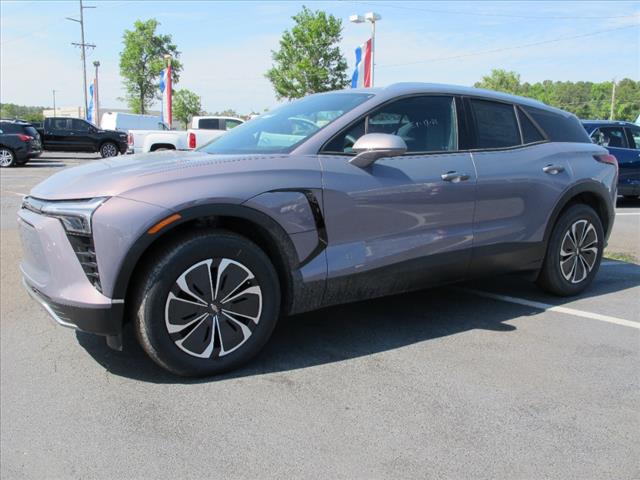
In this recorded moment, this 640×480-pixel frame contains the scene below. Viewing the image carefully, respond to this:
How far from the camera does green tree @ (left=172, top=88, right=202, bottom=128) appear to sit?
76.8 metres

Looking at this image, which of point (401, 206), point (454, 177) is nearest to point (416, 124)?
point (454, 177)

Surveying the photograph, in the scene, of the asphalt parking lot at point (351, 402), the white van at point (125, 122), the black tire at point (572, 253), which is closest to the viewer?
the asphalt parking lot at point (351, 402)

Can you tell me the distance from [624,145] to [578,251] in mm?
7895

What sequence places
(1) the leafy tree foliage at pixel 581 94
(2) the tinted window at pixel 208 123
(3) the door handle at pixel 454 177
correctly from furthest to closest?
(1) the leafy tree foliage at pixel 581 94 < (2) the tinted window at pixel 208 123 < (3) the door handle at pixel 454 177

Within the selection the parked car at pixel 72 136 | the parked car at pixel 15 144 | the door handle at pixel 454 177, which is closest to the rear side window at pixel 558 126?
the door handle at pixel 454 177

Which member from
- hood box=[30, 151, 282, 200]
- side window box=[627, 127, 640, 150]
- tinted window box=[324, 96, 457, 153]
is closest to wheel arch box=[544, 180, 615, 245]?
tinted window box=[324, 96, 457, 153]

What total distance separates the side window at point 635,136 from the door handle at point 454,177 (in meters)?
9.20

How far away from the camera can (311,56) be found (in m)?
42.8

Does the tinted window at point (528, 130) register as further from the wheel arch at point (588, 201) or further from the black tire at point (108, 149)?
the black tire at point (108, 149)

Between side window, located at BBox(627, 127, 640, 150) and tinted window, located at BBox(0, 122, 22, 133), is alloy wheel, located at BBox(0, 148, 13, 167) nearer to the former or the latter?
tinted window, located at BBox(0, 122, 22, 133)

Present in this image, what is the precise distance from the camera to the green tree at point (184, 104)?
7675 cm

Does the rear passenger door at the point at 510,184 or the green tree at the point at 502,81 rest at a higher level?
the green tree at the point at 502,81

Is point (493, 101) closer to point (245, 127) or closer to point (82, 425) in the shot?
point (245, 127)

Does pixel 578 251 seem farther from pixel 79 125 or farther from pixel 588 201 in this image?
pixel 79 125
